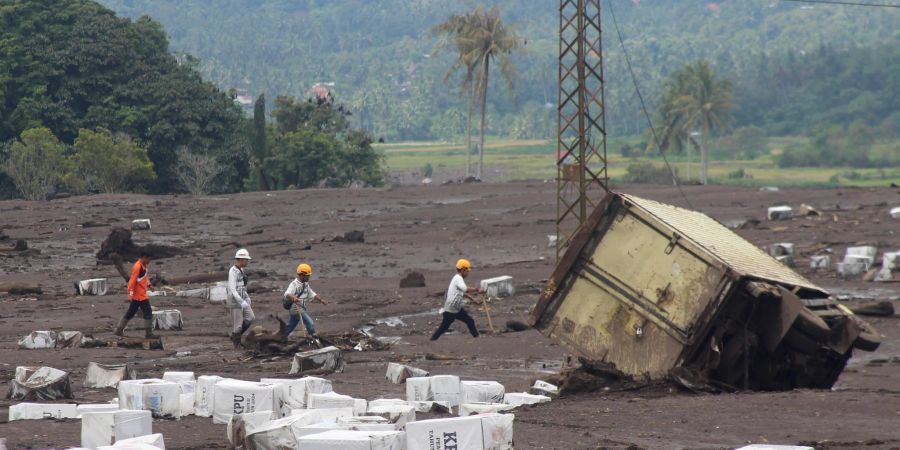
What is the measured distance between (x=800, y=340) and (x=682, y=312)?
52.2 inches

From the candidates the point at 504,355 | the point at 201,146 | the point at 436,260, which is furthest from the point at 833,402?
the point at 201,146

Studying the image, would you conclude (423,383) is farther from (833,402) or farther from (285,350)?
(285,350)

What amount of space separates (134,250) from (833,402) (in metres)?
22.9

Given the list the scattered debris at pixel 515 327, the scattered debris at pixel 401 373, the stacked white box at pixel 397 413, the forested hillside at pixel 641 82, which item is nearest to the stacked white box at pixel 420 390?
the stacked white box at pixel 397 413

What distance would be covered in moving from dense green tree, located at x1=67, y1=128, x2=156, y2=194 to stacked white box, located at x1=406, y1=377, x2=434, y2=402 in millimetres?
45164

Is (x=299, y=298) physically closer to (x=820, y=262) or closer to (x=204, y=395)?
(x=204, y=395)

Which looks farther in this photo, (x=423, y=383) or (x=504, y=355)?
(x=504, y=355)

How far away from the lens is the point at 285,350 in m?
18.0

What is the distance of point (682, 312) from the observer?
1423 cm

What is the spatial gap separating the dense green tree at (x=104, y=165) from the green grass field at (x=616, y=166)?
88.5 ft

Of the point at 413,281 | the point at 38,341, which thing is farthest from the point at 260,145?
the point at 38,341

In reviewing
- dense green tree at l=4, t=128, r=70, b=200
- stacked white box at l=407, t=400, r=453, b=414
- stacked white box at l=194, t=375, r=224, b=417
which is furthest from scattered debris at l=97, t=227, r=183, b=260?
dense green tree at l=4, t=128, r=70, b=200

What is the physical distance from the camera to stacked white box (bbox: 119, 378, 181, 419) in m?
12.6

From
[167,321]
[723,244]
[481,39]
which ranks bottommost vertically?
[167,321]
